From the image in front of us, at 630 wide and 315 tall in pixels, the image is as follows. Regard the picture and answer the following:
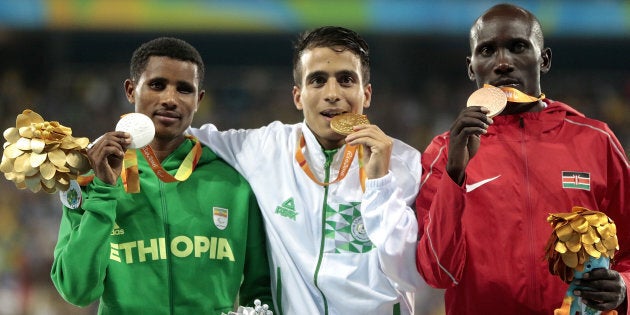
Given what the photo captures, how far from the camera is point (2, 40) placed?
13.9m

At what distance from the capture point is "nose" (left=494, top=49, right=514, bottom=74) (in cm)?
328

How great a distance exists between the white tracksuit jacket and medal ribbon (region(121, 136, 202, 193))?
0.70 feet

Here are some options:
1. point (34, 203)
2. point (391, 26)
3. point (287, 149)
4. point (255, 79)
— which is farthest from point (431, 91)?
point (287, 149)

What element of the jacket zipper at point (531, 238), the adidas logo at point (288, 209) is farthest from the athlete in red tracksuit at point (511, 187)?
the adidas logo at point (288, 209)

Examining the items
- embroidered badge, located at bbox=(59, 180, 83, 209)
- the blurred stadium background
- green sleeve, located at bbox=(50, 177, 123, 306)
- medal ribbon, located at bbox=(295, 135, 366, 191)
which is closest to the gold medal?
medal ribbon, located at bbox=(295, 135, 366, 191)

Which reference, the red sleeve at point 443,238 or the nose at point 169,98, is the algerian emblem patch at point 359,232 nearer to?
the red sleeve at point 443,238

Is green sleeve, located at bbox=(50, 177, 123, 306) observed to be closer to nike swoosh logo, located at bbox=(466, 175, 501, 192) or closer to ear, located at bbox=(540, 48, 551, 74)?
nike swoosh logo, located at bbox=(466, 175, 501, 192)

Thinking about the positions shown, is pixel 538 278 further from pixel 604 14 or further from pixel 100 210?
pixel 604 14

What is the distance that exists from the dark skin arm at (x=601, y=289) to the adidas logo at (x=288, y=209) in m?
1.16

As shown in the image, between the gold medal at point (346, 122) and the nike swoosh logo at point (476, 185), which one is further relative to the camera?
the gold medal at point (346, 122)

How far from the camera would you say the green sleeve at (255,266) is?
3.59 meters

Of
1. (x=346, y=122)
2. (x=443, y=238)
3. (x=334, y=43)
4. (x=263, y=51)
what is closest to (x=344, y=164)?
(x=346, y=122)

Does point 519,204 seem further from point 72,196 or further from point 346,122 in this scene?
point 72,196

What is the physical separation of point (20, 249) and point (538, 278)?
7.97 meters
